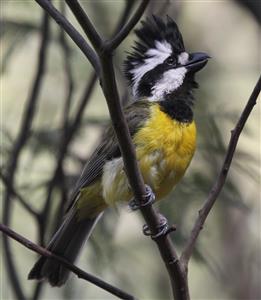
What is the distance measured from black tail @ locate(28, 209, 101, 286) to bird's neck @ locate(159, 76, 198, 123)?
0.67m

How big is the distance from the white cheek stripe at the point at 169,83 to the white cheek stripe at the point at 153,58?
8 cm

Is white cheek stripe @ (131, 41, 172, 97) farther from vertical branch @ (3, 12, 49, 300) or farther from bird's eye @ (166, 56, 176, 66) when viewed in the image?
vertical branch @ (3, 12, 49, 300)

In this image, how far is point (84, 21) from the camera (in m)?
2.24

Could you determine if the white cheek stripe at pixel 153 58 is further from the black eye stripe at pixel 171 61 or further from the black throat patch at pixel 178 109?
the black throat patch at pixel 178 109

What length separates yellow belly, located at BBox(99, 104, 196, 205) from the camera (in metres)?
3.50

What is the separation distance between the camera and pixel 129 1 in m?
3.77

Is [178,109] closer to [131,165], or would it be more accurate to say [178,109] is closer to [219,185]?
[219,185]

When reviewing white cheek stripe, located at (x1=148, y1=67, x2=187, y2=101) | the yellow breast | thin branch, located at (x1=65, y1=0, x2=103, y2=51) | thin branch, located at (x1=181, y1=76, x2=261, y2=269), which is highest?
white cheek stripe, located at (x1=148, y1=67, x2=187, y2=101)

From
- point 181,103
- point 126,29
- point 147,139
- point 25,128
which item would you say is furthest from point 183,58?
point 126,29

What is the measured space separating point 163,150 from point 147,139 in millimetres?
90

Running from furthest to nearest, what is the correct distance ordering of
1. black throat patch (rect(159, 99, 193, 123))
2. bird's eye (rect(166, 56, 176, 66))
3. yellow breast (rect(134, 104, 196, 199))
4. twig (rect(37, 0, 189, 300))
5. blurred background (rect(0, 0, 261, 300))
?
1. blurred background (rect(0, 0, 261, 300))
2. bird's eye (rect(166, 56, 176, 66))
3. black throat patch (rect(159, 99, 193, 123))
4. yellow breast (rect(134, 104, 196, 199))
5. twig (rect(37, 0, 189, 300))

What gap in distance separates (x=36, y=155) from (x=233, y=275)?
148cm

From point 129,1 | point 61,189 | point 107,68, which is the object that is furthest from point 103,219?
point 107,68

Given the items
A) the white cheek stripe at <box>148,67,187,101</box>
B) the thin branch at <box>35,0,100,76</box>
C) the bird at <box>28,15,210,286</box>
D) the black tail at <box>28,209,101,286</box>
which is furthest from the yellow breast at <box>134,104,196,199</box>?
the thin branch at <box>35,0,100,76</box>
